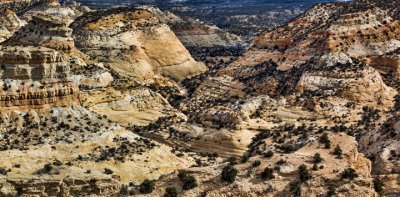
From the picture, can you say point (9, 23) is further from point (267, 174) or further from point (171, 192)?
point (267, 174)

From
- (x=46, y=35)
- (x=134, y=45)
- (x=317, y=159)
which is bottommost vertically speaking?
(x=134, y=45)

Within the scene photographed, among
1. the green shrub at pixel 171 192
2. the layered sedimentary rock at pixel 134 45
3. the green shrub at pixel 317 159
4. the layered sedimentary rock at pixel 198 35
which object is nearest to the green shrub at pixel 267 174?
the green shrub at pixel 317 159

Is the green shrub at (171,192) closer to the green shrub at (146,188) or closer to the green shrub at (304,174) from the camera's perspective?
the green shrub at (146,188)

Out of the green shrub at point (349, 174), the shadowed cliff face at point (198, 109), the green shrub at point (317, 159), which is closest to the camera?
the green shrub at point (349, 174)

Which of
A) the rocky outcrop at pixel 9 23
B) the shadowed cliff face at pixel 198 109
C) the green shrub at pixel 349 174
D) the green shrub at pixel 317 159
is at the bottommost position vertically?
the rocky outcrop at pixel 9 23

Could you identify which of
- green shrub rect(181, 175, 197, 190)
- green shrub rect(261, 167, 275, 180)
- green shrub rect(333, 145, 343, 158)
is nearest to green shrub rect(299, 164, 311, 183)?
green shrub rect(261, 167, 275, 180)

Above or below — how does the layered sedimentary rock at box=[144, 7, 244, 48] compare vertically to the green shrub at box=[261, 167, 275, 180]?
below

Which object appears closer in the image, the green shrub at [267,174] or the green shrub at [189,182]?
the green shrub at [189,182]

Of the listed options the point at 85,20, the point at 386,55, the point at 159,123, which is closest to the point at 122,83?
Answer: the point at 159,123

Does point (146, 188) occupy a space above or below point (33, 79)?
above

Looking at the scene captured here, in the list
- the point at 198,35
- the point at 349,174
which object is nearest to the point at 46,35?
the point at 349,174

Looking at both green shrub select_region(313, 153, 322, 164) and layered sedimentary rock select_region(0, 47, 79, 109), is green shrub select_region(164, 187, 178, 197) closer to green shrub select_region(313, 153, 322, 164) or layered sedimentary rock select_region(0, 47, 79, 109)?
green shrub select_region(313, 153, 322, 164)
